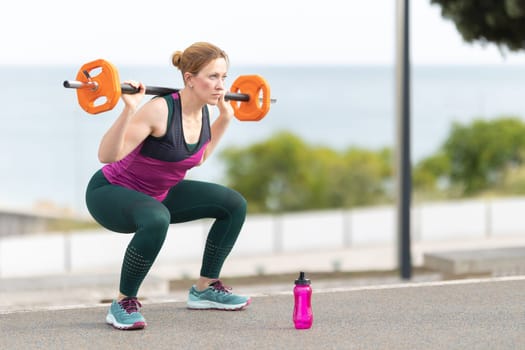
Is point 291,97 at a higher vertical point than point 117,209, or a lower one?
higher

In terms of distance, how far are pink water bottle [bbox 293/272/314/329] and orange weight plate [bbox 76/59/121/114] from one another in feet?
3.66

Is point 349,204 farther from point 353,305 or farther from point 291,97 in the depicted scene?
point 291,97

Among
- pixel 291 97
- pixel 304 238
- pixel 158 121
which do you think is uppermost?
pixel 291 97

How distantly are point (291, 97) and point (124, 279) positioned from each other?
12933 centimetres

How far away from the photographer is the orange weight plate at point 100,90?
3.98m

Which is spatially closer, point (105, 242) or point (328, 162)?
point (105, 242)

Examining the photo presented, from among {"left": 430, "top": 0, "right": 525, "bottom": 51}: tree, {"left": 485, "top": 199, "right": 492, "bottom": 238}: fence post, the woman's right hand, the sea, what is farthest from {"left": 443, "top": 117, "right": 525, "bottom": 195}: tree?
the woman's right hand

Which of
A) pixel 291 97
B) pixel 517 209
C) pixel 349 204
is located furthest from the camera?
pixel 291 97

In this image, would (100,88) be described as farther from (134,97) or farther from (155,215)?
(155,215)

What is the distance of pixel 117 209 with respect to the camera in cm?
429

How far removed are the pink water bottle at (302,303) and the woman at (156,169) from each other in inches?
21.1

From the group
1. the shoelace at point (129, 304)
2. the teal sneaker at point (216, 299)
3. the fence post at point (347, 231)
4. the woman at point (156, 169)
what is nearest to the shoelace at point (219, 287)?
the teal sneaker at point (216, 299)

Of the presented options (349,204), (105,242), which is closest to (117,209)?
(105,242)

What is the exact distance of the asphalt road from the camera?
4105 millimetres
